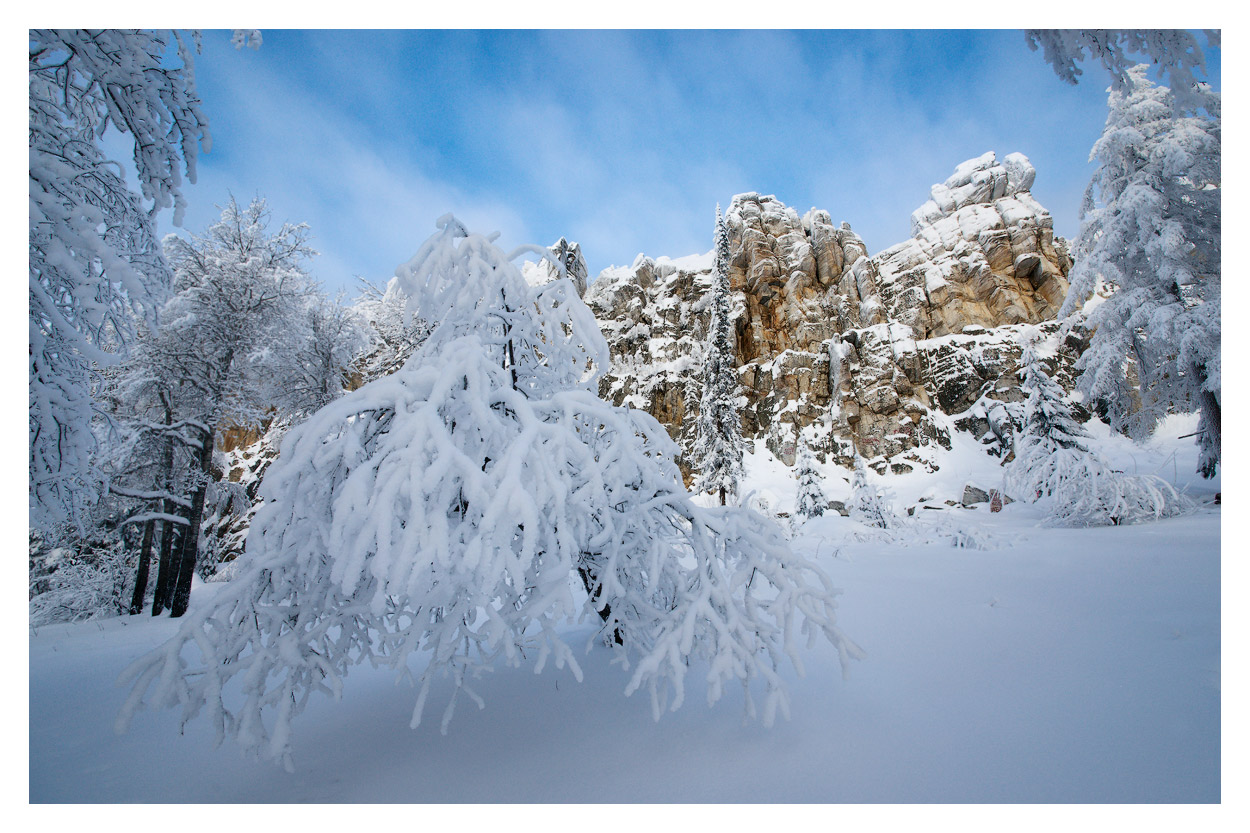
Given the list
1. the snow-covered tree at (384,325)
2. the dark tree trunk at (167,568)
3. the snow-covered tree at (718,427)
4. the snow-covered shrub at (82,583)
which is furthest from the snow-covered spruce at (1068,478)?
the snow-covered shrub at (82,583)

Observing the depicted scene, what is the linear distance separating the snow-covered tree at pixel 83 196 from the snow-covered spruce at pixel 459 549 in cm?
156

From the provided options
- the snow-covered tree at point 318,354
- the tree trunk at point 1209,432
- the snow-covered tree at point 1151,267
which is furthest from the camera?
the snow-covered tree at point 318,354

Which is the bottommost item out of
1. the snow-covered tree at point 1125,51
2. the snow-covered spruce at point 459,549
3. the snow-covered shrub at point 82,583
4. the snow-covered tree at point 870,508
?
the snow-covered shrub at point 82,583

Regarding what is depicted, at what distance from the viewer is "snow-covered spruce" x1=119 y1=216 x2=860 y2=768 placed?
1.87 metres

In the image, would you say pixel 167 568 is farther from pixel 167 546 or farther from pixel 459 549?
pixel 459 549

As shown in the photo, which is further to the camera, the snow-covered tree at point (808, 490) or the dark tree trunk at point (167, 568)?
the snow-covered tree at point (808, 490)

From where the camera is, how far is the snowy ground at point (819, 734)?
82.0 inches

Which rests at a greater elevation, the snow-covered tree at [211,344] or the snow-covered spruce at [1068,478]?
the snow-covered tree at [211,344]

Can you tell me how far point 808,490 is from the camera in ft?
63.0

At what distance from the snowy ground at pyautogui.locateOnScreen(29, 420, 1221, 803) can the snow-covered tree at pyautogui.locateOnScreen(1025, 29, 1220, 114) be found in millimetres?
4018

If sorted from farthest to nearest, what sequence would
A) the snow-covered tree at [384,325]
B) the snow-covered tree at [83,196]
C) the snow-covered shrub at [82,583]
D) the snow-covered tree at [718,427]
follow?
the snow-covered tree at [718,427] < the snow-covered tree at [384,325] < the snow-covered shrub at [82,583] < the snow-covered tree at [83,196]

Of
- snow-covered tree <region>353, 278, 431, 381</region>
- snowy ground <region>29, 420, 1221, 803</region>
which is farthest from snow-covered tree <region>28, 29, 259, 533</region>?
snow-covered tree <region>353, 278, 431, 381</region>

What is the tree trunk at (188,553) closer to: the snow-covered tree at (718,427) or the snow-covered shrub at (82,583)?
the snow-covered shrub at (82,583)
